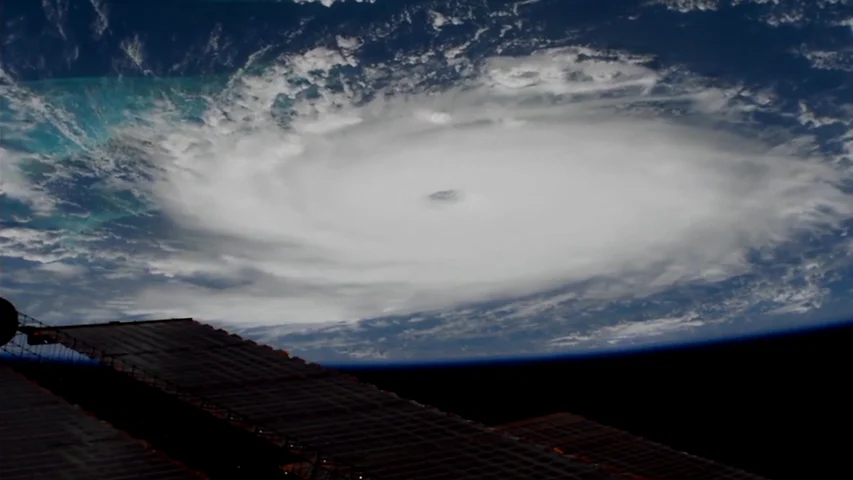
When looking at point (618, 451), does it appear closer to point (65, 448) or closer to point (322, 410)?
point (322, 410)

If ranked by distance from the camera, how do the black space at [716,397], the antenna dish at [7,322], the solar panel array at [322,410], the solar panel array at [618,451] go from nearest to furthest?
the solar panel array at [322,410]
the solar panel array at [618,451]
the antenna dish at [7,322]
the black space at [716,397]

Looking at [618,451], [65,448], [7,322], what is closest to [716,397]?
[618,451]

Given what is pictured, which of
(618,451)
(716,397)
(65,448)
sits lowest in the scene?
(618,451)

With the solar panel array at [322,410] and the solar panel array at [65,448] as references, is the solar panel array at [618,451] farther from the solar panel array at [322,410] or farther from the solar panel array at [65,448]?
the solar panel array at [65,448]

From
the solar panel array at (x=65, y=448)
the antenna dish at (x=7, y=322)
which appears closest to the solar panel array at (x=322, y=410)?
the antenna dish at (x=7, y=322)

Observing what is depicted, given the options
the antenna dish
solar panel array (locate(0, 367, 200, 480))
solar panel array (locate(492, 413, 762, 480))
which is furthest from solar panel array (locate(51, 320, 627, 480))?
solar panel array (locate(492, 413, 762, 480))

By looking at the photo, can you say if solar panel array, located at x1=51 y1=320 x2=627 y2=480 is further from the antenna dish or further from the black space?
the black space

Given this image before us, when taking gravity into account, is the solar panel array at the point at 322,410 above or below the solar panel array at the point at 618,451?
above
